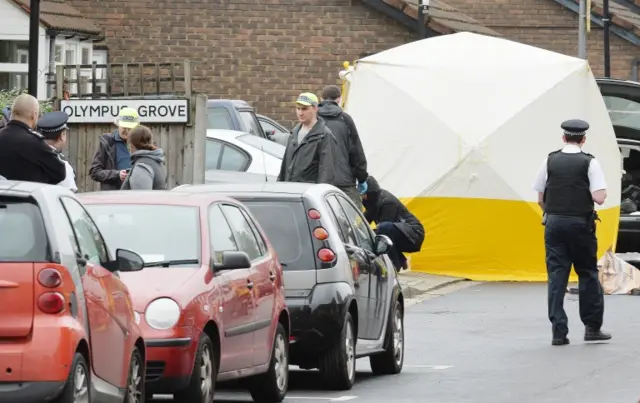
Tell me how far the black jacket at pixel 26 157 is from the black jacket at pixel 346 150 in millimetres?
5534

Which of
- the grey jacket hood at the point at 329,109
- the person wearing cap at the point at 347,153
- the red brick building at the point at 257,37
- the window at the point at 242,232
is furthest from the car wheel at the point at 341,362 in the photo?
the red brick building at the point at 257,37

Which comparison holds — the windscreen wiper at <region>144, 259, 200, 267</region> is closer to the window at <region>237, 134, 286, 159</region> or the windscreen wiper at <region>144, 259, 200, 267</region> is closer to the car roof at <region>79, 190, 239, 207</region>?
the car roof at <region>79, 190, 239, 207</region>

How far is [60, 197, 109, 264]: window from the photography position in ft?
31.3

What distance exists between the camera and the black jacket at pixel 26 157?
13.1m

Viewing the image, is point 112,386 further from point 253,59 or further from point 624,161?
point 253,59

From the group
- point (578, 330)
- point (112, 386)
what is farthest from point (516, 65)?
point (112, 386)

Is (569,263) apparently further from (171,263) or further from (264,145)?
(264,145)

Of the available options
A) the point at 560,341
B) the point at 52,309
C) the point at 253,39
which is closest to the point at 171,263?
the point at 52,309

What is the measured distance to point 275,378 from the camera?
40.0 feet

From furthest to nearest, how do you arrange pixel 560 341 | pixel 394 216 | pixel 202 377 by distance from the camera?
pixel 394 216
pixel 560 341
pixel 202 377

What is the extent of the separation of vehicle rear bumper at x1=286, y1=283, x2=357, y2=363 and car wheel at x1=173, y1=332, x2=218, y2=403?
1.63m

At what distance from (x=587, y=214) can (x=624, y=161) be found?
1146 cm

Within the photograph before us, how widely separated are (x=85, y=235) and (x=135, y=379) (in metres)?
0.83

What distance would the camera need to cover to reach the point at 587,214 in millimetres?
16422
